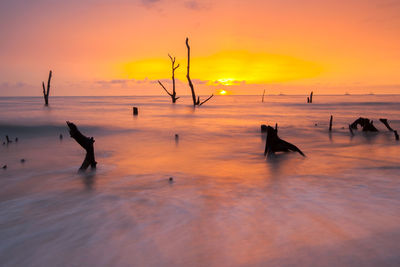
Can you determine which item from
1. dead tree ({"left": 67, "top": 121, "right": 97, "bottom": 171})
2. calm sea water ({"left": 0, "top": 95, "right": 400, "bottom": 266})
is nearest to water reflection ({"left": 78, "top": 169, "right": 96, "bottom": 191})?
calm sea water ({"left": 0, "top": 95, "right": 400, "bottom": 266})

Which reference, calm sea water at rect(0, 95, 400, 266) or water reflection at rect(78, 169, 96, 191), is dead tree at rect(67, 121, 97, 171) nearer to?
water reflection at rect(78, 169, 96, 191)

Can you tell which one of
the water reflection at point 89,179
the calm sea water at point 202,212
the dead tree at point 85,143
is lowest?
the calm sea water at point 202,212

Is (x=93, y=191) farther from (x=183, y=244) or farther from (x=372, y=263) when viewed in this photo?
(x=372, y=263)

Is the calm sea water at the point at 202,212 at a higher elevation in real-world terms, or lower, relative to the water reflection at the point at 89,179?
lower

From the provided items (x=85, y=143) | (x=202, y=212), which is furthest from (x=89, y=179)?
(x=202, y=212)

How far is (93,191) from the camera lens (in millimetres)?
5160

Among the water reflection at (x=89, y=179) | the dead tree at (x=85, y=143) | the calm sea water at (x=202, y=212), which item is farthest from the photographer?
the dead tree at (x=85, y=143)

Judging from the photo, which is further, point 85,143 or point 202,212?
point 85,143

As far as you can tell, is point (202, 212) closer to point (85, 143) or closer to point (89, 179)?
point (89, 179)

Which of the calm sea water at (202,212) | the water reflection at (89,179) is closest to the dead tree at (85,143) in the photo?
the water reflection at (89,179)

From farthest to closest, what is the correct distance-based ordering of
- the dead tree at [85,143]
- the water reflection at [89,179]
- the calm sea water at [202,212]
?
1. the dead tree at [85,143]
2. the water reflection at [89,179]
3. the calm sea water at [202,212]

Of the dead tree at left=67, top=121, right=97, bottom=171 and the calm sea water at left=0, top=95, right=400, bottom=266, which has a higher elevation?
the dead tree at left=67, top=121, right=97, bottom=171

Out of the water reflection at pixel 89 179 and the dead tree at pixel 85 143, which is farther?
the dead tree at pixel 85 143

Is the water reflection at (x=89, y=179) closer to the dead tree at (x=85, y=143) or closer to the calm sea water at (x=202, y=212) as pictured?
the calm sea water at (x=202, y=212)
